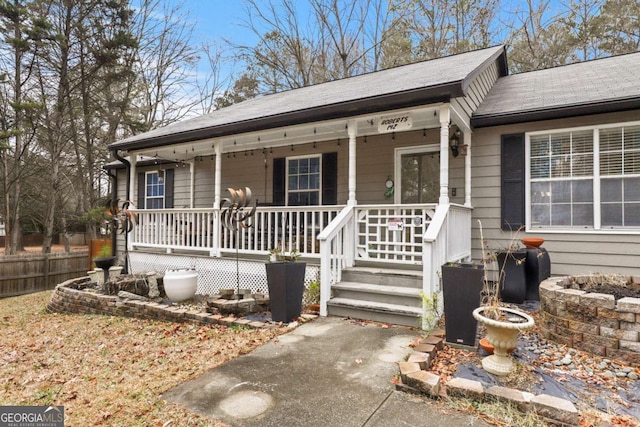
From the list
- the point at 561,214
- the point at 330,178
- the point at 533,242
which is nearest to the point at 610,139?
the point at 561,214

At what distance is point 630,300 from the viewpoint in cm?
311

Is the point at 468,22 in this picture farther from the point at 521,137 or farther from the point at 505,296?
the point at 505,296

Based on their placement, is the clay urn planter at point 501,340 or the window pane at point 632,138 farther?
the window pane at point 632,138

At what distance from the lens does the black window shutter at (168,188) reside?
10.2m

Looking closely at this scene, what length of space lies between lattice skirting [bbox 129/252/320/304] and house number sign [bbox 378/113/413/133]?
2.35 m

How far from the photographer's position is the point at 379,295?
4.57 meters

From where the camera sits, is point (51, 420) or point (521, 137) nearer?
point (51, 420)

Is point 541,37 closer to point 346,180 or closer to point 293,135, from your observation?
point 346,180

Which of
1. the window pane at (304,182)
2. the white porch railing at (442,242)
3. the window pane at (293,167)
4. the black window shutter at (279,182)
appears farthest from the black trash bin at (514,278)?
the black window shutter at (279,182)

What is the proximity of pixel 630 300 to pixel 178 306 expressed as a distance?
5.60 metres

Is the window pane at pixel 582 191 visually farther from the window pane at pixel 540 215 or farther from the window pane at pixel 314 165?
the window pane at pixel 314 165

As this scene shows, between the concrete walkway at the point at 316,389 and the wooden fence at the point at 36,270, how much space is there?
982cm

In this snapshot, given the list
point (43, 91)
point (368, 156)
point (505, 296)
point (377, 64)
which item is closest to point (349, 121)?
point (368, 156)

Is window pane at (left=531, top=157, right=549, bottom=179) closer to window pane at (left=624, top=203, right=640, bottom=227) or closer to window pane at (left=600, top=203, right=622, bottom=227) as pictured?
window pane at (left=600, top=203, right=622, bottom=227)
